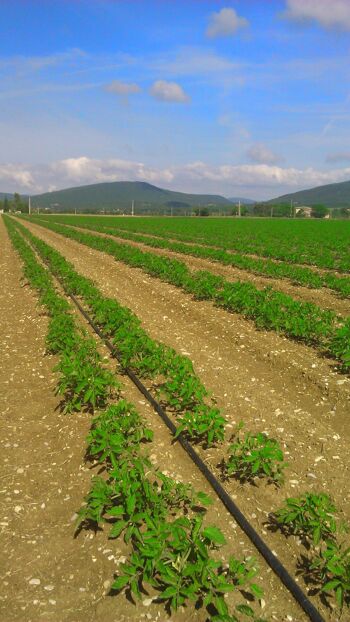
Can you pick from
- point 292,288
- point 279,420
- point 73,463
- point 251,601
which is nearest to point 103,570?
point 251,601

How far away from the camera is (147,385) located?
675 cm

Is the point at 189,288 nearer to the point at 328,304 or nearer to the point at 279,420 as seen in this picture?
the point at 328,304

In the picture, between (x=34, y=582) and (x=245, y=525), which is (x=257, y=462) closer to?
(x=245, y=525)

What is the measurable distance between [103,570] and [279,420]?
299cm

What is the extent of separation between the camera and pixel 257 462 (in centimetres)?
426

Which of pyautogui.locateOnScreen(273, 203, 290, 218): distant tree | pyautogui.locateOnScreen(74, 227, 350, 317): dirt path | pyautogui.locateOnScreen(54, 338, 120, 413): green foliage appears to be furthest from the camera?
pyautogui.locateOnScreen(273, 203, 290, 218): distant tree

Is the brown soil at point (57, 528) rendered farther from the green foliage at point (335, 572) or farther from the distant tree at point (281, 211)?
the distant tree at point (281, 211)

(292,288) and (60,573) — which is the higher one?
(292,288)

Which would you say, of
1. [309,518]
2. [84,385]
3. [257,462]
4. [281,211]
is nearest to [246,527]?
[309,518]

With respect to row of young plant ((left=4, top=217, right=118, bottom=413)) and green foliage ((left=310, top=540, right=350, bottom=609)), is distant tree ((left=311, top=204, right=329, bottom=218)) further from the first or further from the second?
green foliage ((left=310, top=540, right=350, bottom=609))

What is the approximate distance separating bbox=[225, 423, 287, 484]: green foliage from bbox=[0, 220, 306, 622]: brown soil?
41 centimetres

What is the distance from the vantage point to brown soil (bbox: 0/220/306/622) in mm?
3113

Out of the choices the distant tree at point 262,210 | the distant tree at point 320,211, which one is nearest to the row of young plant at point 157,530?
the distant tree at point 262,210

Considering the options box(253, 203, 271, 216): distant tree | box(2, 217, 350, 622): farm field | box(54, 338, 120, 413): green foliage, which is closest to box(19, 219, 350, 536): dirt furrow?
box(2, 217, 350, 622): farm field
